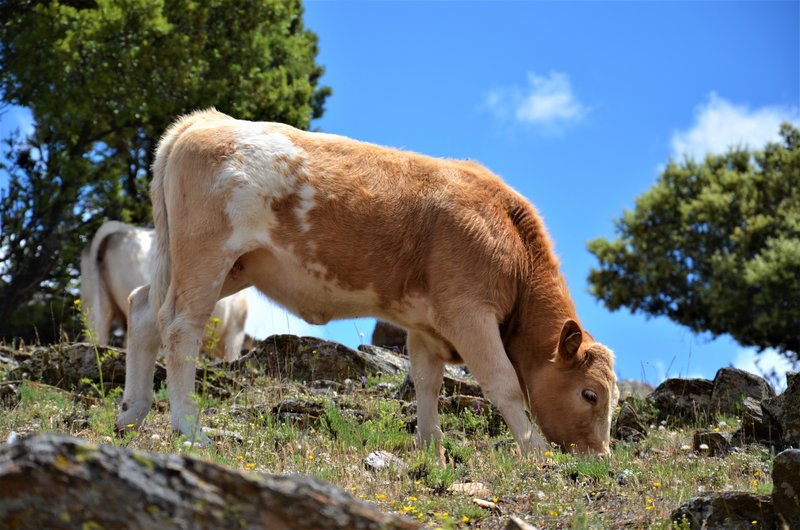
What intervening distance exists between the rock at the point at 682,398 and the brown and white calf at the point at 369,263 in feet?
7.65

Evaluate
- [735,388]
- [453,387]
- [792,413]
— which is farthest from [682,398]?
[792,413]

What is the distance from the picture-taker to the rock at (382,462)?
644 cm

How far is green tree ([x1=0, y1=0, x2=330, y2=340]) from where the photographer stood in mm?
21562

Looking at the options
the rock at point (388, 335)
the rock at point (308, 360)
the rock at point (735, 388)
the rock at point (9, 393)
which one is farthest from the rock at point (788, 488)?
the rock at point (388, 335)

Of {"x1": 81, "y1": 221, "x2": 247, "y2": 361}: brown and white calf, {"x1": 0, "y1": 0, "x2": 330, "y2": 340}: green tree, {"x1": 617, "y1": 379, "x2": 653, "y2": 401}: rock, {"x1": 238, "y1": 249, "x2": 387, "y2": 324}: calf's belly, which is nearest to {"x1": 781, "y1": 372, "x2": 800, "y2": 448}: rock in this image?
{"x1": 238, "y1": 249, "x2": 387, "y2": 324}: calf's belly

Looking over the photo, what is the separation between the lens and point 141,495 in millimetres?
2594

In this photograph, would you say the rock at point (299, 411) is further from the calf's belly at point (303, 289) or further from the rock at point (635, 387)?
the rock at point (635, 387)

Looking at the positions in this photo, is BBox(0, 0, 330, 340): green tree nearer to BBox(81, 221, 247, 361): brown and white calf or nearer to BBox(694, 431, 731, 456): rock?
BBox(81, 221, 247, 361): brown and white calf

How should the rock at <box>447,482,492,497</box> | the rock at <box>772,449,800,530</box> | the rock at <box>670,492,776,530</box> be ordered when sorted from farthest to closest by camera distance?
the rock at <box>447,482,492,497</box>
the rock at <box>670,492,776,530</box>
the rock at <box>772,449,800,530</box>

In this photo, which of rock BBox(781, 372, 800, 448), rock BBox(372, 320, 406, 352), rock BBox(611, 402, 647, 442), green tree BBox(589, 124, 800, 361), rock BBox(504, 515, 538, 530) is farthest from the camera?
green tree BBox(589, 124, 800, 361)

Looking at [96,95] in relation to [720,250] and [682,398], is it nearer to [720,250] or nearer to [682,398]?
[682,398]

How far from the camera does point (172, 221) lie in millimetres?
7633

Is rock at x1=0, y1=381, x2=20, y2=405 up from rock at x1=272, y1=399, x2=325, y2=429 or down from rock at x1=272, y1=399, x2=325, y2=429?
down

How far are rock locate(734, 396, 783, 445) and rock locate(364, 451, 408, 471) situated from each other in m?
3.00
